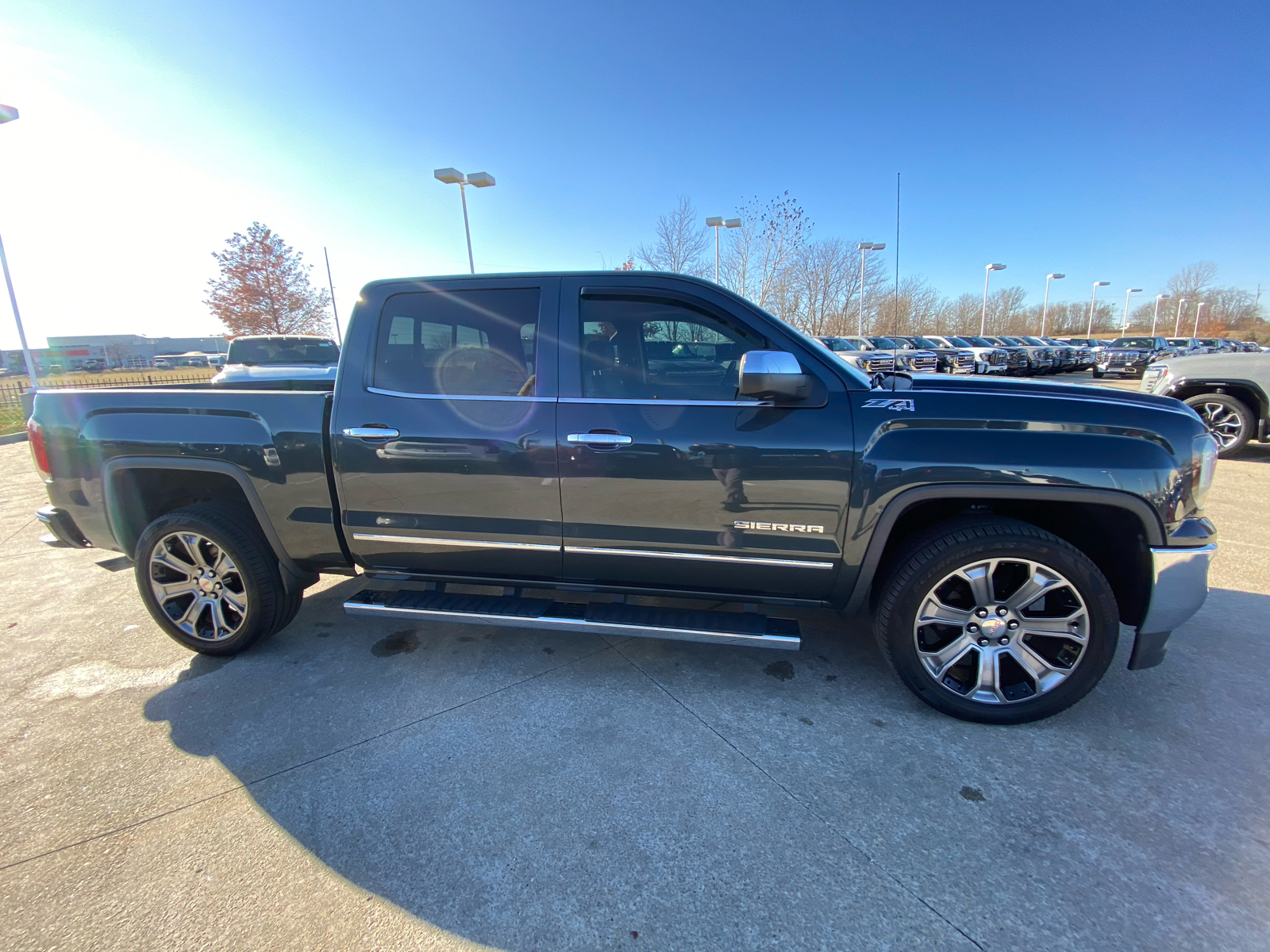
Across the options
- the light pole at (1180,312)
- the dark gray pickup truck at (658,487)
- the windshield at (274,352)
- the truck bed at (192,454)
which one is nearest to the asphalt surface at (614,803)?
the dark gray pickup truck at (658,487)

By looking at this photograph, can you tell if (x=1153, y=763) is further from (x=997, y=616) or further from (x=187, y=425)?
(x=187, y=425)

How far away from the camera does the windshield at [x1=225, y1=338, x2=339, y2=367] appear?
35.2 ft

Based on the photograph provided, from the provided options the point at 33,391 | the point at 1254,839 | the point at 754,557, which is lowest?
the point at 1254,839

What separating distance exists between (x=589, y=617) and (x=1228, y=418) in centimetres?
919

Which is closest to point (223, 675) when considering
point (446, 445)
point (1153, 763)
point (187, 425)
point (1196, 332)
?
point (187, 425)

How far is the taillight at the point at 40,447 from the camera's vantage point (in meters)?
3.22

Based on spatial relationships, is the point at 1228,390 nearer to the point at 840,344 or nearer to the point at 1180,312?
the point at 840,344

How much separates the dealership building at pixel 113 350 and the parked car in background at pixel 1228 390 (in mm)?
63201

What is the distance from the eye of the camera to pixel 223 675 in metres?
3.07

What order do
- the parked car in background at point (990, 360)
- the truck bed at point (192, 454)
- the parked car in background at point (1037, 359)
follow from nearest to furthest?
the truck bed at point (192, 454) < the parked car in background at point (990, 360) < the parked car in background at point (1037, 359)

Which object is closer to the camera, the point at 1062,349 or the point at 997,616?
the point at 997,616

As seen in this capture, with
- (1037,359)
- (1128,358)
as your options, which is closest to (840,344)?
(1037,359)

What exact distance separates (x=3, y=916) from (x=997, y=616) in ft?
12.0

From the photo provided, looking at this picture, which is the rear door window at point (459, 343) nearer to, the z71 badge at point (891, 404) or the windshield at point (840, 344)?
the z71 badge at point (891, 404)
